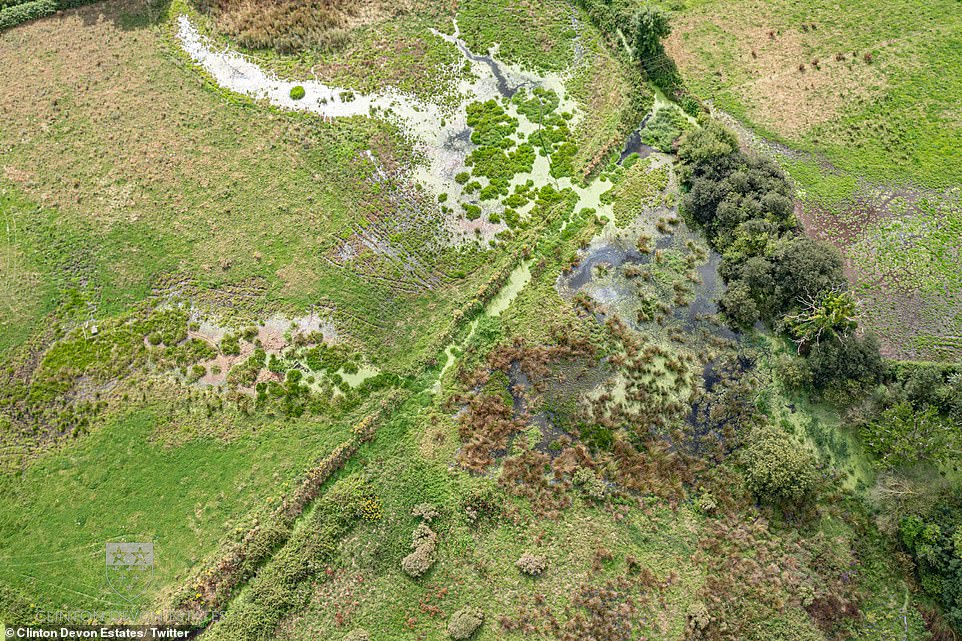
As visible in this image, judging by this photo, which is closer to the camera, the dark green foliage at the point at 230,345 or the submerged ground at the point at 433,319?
the submerged ground at the point at 433,319

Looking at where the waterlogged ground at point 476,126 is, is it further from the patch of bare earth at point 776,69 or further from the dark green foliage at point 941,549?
the dark green foliage at point 941,549

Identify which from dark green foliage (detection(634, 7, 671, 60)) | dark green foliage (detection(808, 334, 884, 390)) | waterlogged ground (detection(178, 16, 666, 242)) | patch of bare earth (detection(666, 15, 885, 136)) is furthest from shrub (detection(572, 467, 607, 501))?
dark green foliage (detection(634, 7, 671, 60))

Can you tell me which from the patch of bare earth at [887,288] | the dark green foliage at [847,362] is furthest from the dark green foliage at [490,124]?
the dark green foliage at [847,362]

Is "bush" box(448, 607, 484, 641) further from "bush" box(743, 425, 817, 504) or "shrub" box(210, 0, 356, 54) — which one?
"shrub" box(210, 0, 356, 54)

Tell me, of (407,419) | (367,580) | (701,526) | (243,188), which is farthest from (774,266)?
(243,188)

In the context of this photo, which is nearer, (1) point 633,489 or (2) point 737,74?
(1) point 633,489

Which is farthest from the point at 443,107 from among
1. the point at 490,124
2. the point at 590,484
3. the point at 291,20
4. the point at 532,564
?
the point at 532,564

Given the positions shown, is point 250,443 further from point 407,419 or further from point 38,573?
point 38,573
